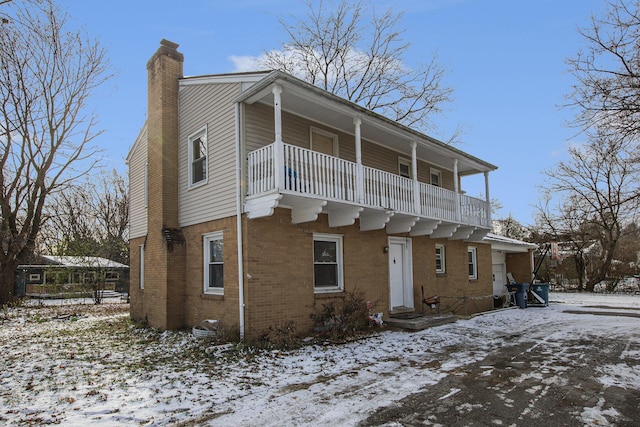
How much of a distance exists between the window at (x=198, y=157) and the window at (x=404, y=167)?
6.92 meters

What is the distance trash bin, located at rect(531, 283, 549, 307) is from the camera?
731 inches

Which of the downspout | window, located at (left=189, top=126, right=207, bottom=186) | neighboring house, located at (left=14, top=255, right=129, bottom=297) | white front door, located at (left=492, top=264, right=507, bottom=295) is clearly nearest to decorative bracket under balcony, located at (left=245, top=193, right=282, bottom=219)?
the downspout

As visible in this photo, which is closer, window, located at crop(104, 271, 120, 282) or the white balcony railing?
the white balcony railing

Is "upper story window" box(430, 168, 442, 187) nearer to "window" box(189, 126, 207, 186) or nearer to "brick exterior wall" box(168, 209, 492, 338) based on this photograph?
"brick exterior wall" box(168, 209, 492, 338)

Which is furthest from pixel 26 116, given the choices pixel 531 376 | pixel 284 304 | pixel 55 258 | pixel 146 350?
pixel 531 376

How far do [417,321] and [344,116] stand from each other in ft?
20.1

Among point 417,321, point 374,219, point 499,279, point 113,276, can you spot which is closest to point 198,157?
point 374,219

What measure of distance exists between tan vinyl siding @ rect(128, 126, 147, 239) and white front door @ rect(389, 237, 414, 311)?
863cm

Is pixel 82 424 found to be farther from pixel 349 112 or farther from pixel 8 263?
pixel 8 263

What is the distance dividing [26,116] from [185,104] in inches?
532

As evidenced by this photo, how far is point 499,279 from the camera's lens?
21625 mm

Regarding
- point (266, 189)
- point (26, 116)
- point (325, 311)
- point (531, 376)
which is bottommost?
point (531, 376)

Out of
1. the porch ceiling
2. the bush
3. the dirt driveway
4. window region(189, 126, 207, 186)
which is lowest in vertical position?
the dirt driveway

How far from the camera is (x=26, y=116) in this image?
21.1 m
